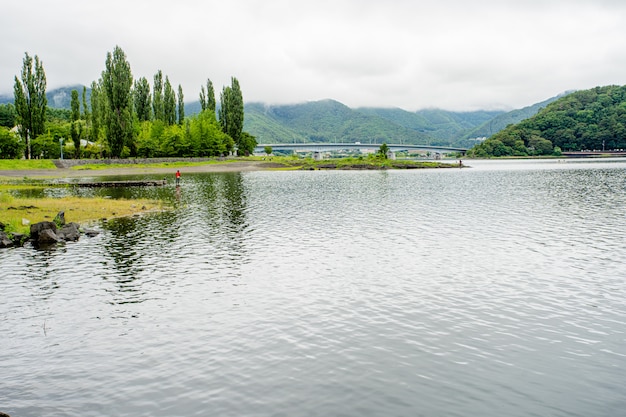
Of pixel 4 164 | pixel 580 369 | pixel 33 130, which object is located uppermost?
pixel 33 130

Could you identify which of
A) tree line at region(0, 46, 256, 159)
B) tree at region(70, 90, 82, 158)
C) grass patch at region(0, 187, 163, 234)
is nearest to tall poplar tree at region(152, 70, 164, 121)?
tree line at region(0, 46, 256, 159)

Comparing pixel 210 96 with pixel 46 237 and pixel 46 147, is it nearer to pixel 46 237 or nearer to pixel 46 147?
pixel 46 147

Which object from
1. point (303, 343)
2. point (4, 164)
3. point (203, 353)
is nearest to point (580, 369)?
point (303, 343)

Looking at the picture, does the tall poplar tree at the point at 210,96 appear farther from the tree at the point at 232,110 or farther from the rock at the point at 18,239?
the rock at the point at 18,239

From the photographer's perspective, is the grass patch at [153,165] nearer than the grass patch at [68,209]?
No

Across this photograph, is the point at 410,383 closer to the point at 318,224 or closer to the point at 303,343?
the point at 303,343

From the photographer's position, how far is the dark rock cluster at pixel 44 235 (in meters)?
36.7

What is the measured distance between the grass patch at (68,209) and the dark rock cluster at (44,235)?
1.63 metres

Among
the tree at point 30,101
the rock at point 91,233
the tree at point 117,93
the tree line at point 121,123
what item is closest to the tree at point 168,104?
the tree line at point 121,123

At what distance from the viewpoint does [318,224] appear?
151 ft

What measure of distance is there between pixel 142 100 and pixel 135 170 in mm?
39198

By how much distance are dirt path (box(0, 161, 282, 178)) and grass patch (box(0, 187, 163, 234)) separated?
65.6 m

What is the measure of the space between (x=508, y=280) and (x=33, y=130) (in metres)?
138

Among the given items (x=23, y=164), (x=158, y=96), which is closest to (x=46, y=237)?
(x=23, y=164)
